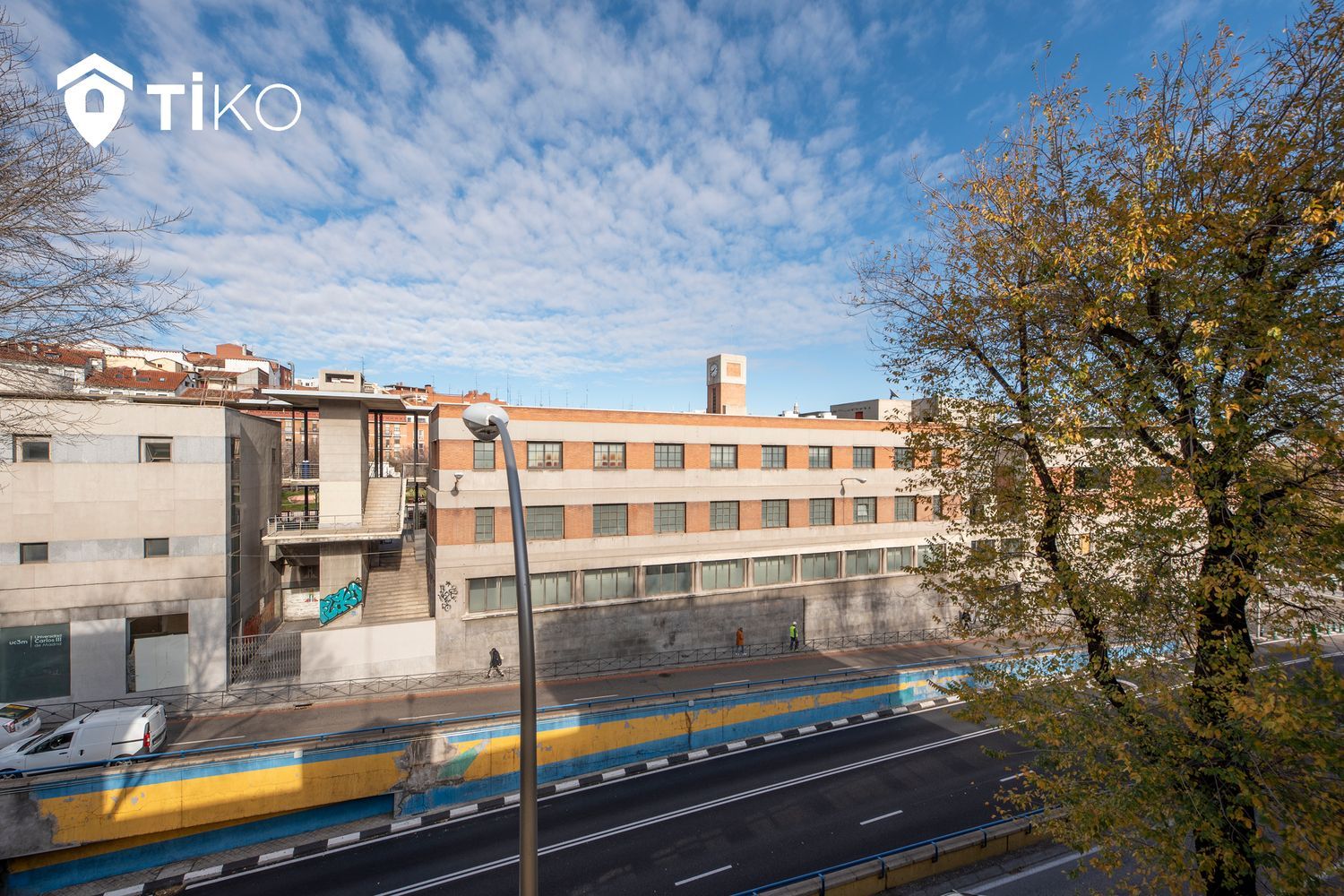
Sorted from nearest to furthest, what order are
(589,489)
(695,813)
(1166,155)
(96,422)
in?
(1166,155), (695,813), (96,422), (589,489)

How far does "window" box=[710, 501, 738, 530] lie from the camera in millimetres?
31047

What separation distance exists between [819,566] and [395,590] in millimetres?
23443

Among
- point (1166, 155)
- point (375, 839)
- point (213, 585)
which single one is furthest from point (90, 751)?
point (1166, 155)

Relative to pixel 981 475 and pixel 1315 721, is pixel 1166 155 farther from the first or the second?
pixel 1315 721

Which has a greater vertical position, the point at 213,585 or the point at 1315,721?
the point at 1315,721

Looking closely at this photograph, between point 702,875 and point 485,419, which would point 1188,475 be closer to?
point 485,419

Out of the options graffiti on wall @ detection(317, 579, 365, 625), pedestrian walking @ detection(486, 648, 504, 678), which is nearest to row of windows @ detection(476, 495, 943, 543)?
pedestrian walking @ detection(486, 648, 504, 678)

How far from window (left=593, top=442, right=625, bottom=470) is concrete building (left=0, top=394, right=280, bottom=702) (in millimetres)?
16048

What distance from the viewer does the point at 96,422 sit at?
22.4 meters

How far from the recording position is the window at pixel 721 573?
30.5 meters

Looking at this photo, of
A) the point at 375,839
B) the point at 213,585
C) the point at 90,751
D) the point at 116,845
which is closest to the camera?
the point at 116,845

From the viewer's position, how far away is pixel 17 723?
62.6ft

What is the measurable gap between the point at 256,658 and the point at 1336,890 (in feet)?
104

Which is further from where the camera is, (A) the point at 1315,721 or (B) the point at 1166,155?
(B) the point at 1166,155
